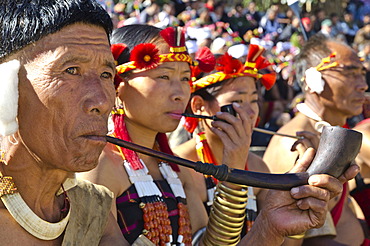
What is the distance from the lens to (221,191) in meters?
3.04

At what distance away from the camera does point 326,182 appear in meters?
2.20

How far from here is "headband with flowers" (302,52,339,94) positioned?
4828 millimetres

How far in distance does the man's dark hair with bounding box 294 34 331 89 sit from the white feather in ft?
12.5

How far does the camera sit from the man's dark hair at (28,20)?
69.3 inches

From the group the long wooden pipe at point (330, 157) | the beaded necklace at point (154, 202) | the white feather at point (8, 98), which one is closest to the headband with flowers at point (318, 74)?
the beaded necklace at point (154, 202)

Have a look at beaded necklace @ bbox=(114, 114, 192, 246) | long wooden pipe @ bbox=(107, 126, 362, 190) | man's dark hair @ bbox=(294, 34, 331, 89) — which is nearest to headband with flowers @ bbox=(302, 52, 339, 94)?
man's dark hair @ bbox=(294, 34, 331, 89)

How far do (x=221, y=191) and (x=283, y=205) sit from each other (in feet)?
2.23

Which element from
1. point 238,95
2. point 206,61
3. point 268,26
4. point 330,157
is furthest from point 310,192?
point 268,26

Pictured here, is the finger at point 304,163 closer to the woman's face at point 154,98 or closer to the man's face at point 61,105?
the woman's face at point 154,98

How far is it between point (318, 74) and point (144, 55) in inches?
92.3

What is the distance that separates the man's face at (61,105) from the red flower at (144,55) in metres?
1.14

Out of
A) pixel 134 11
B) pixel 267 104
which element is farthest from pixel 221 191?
pixel 134 11

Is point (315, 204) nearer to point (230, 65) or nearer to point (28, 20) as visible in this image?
point (28, 20)

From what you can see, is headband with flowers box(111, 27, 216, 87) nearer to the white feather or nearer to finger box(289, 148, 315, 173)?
finger box(289, 148, 315, 173)
